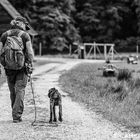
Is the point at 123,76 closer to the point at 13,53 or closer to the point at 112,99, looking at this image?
the point at 112,99

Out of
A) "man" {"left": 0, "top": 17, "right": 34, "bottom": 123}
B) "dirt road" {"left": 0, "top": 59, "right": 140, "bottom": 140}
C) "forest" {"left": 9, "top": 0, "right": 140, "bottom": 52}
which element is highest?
"forest" {"left": 9, "top": 0, "right": 140, "bottom": 52}

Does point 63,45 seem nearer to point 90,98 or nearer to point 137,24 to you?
point 137,24

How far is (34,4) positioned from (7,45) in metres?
44.1

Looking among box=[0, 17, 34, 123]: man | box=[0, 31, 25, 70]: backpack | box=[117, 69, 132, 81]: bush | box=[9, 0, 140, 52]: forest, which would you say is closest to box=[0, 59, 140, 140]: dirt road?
box=[0, 17, 34, 123]: man

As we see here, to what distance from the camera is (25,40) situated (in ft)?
26.1

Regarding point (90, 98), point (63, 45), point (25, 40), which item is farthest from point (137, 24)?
point (25, 40)

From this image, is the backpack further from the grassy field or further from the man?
the grassy field

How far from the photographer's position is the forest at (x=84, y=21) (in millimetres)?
50094

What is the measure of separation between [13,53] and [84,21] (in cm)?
5187

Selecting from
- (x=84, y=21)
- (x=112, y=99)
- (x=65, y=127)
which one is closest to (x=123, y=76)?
(x=112, y=99)

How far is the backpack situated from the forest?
41722mm

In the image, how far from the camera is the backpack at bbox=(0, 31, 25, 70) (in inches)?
306

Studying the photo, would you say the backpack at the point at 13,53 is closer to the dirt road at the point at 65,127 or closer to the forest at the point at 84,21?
the dirt road at the point at 65,127

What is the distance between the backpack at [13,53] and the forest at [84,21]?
137ft
